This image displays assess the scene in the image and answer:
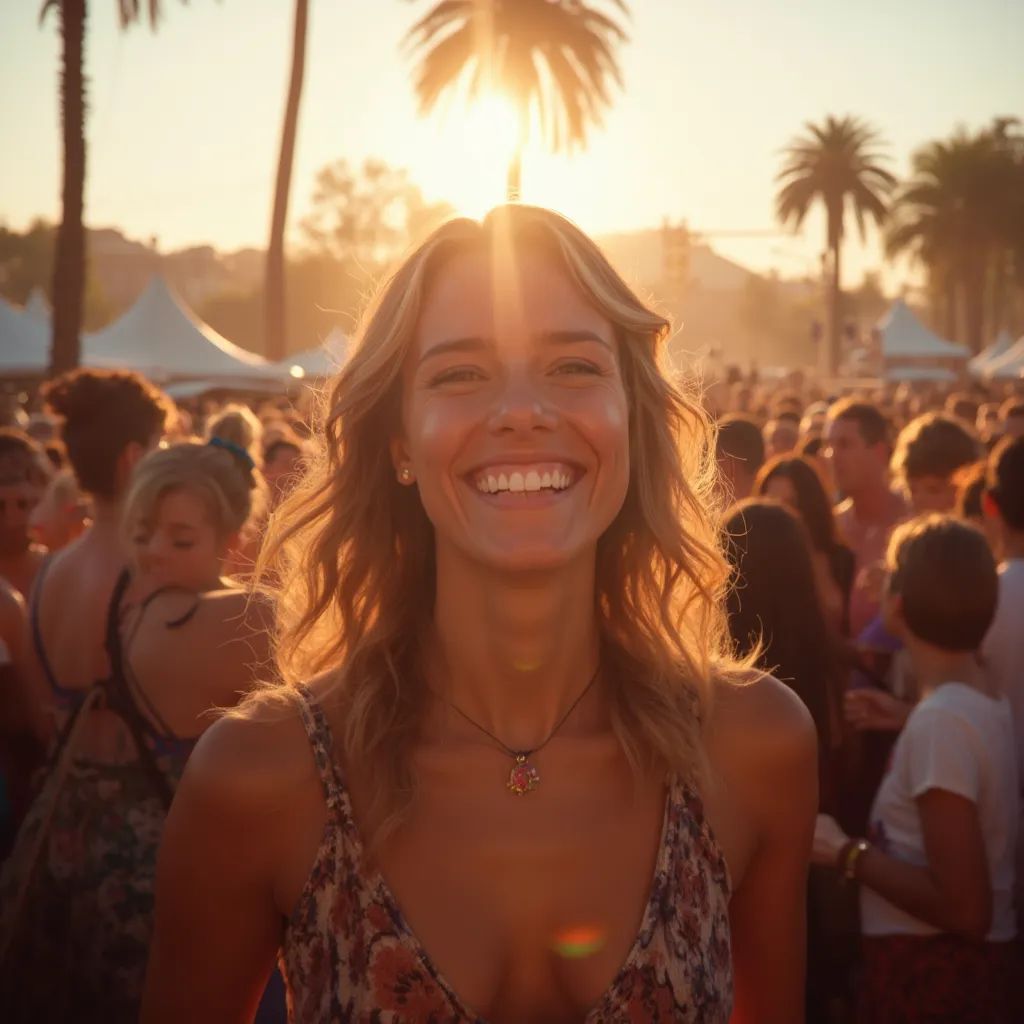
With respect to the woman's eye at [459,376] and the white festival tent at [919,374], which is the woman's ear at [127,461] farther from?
the white festival tent at [919,374]

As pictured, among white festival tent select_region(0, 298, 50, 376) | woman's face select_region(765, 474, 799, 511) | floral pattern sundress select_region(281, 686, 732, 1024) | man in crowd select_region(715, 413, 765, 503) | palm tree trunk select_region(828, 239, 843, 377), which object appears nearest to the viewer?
floral pattern sundress select_region(281, 686, 732, 1024)

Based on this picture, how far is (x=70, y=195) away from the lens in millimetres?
18875

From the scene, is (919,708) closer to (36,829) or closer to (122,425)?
(36,829)

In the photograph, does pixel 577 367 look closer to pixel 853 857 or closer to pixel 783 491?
pixel 853 857

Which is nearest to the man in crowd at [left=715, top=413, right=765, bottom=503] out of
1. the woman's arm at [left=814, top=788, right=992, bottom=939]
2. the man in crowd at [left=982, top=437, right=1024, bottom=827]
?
the man in crowd at [left=982, top=437, right=1024, bottom=827]

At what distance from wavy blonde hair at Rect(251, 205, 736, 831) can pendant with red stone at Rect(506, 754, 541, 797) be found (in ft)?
0.59

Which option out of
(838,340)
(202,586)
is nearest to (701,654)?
(202,586)

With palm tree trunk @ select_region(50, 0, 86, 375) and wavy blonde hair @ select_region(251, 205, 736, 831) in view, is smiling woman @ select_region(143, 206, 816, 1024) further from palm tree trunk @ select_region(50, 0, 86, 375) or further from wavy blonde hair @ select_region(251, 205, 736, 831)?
palm tree trunk @ select_region(50, 0, 86, 375)

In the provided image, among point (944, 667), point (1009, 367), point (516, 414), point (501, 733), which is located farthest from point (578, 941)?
point (1009, 367)

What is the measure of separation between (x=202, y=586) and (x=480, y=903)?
216 centimetres

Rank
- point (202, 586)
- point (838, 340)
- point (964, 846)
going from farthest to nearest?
1. point (838, 340)
2. point (202, 586)
3. point (964, 846)

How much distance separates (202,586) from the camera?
14.2 ft

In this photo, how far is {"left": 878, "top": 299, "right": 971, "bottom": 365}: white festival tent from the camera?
53.0 m

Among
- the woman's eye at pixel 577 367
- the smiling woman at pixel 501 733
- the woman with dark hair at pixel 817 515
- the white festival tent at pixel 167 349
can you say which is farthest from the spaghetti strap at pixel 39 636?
the white festival tent at pixel 167 349
